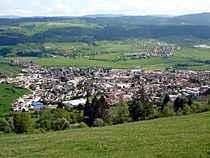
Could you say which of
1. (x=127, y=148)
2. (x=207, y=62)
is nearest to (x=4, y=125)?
(x=127, y=148)

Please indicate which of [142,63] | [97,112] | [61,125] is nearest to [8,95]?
[97,112]

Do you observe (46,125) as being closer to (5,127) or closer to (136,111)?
(5,127)

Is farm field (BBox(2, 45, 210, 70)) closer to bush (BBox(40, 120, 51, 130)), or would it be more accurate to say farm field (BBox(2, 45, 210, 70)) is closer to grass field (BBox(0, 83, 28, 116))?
grass field (BBox(0, 83, 28, 116))

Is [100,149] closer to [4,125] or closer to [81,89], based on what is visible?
[4,125]

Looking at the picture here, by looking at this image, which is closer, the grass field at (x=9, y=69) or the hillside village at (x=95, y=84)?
the hillside village at (x=95, y=84)

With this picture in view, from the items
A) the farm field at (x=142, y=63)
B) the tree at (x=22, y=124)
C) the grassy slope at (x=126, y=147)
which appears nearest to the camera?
the grassy slope at (x=126, y=147)

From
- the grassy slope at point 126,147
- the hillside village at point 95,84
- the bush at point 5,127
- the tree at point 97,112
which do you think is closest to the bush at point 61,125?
the tree at point 97,112

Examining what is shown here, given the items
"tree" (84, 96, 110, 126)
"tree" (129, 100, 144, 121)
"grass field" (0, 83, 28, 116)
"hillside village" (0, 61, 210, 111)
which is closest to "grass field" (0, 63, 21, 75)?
"hillside village" (0, 61, 210, 111)

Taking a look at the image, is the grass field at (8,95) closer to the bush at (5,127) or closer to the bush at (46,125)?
the bush at (5,127)
